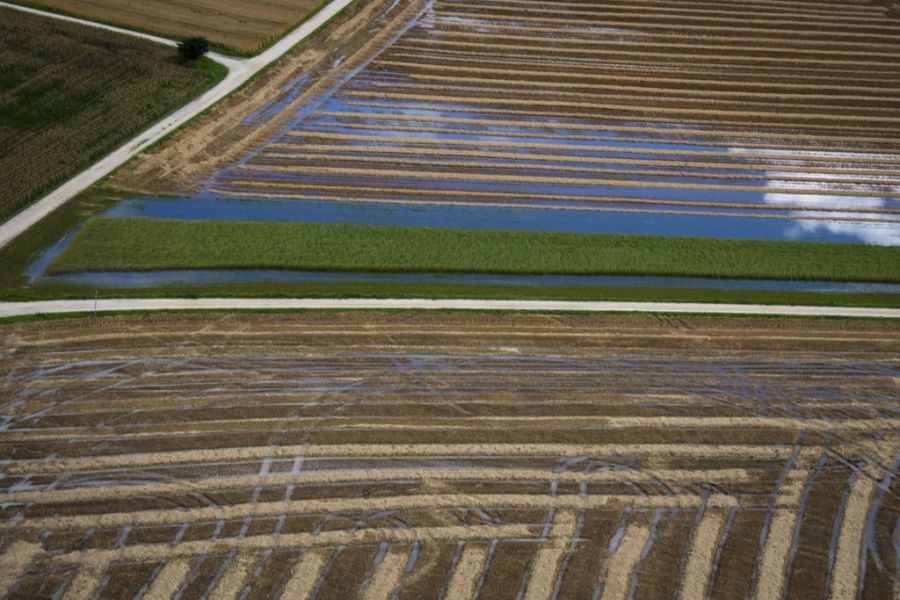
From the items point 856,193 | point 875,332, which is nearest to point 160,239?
point 875,332

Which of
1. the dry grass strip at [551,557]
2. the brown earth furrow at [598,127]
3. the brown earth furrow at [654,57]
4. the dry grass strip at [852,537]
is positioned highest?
the brown earth furrow at [654,57]

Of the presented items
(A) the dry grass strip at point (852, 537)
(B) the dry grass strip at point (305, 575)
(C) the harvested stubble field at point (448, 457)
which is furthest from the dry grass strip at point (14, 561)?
(A) the dry grass strip at point (852, 537)

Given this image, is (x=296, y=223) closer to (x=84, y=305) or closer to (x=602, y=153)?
(x=84, y=305)

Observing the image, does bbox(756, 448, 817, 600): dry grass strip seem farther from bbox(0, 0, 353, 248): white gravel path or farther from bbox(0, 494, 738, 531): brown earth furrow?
bbox(0, 0, 353, 248): white gravel path

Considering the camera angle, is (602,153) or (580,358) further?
(602,153)

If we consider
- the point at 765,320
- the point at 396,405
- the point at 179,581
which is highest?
the point at 765,320

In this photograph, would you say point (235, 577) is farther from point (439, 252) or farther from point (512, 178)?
point (512, 178)

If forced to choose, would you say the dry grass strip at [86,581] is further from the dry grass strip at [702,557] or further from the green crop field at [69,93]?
the green crop field at [69,93]
